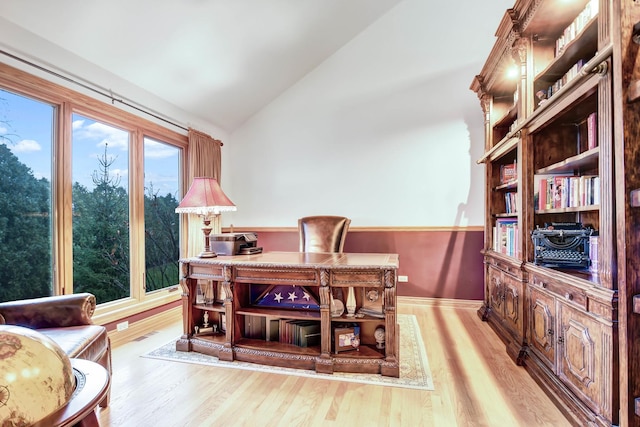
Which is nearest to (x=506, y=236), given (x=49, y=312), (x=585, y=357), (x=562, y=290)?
(x=562, y=290)

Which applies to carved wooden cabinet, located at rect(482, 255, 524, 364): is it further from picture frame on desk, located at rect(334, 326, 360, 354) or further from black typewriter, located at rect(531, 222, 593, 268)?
picture frame on desk, located at rect(334, 326, 360, 354)

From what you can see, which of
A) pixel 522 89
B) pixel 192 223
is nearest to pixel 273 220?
pixel 192 223

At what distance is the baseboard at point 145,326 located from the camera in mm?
2668

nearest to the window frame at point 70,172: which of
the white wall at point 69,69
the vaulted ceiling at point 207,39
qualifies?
the white wall at point 69,69

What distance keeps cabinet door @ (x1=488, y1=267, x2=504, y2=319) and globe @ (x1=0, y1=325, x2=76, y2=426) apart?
9.69ft

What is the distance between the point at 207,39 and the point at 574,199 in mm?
3096

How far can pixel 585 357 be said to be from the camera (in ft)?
4.95

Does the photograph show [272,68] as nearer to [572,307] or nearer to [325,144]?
[325,144]

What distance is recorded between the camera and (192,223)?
3.53m

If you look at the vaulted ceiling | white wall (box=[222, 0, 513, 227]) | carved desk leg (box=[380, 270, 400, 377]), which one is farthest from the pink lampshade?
white wall (box=[222, 0, 513, 227])

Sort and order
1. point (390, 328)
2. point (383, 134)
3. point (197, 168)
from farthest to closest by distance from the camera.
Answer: point (383, 134)
point (197, 168)
point (390, 328)

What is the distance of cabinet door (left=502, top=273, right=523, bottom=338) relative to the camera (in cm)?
227

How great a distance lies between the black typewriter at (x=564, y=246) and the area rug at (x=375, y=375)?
3.55ft

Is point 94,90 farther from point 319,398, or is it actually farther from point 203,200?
point 319,398
